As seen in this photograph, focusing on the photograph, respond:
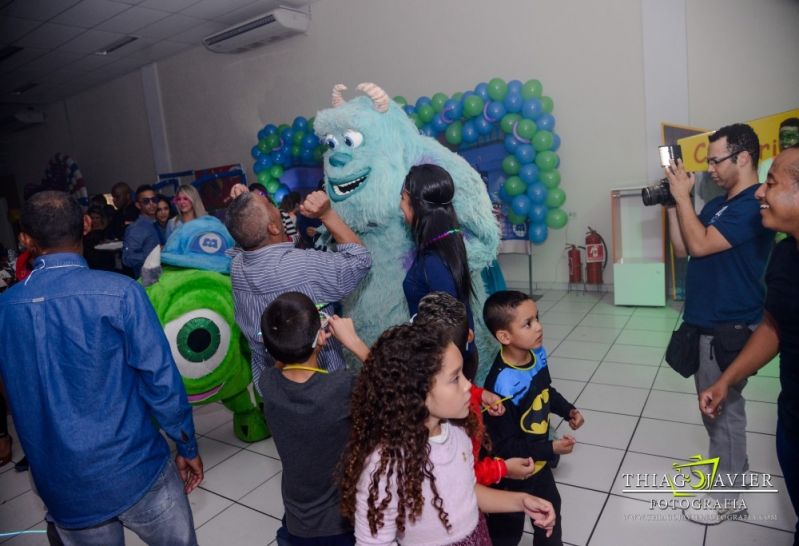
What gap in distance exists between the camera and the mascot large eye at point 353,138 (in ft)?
7.39

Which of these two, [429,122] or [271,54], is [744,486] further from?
[271,54]

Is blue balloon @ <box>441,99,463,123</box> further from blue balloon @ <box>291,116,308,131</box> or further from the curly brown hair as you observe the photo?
the curly brown hair

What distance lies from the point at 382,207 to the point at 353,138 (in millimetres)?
356

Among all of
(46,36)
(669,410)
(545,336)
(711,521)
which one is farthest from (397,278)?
(46,36)

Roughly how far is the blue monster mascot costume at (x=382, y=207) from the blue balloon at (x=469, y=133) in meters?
2.60

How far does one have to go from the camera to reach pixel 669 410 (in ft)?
9.09

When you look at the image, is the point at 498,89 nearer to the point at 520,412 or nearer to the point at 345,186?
the point at 345,186

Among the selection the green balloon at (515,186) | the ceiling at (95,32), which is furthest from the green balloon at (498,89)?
the ceiling at (95,32)

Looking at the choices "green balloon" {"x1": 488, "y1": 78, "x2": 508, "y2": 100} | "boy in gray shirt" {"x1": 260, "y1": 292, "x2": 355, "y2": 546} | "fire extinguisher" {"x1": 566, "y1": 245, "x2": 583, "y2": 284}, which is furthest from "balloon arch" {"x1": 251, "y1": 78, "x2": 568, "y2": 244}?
"boy in gray shirt" {"x1": 260, "y1": 292, "x2": 355, "y2": 546}

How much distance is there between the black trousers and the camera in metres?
1.54

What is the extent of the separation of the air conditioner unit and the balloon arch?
2328 millimetres

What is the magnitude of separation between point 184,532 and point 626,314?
13.1 ft

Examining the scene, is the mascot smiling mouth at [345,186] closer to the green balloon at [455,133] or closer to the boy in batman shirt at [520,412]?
the boy in batman shirt at [520,412]

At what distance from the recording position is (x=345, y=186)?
229 centimetres
